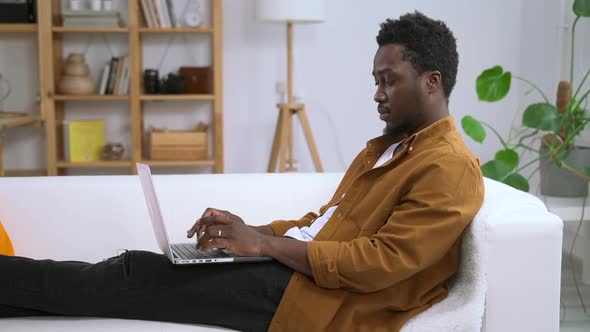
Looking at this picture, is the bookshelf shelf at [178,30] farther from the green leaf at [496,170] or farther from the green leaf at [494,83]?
the green leaf at [496,170]

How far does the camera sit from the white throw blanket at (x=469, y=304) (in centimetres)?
182

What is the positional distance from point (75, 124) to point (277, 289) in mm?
3383

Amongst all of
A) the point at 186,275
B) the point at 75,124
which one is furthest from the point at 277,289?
the point at 75,124

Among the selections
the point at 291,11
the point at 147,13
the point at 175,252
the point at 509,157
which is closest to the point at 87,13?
the point at 147,13

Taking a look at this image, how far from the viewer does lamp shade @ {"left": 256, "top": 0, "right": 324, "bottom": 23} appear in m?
4.60

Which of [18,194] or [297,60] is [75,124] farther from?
[18,194]

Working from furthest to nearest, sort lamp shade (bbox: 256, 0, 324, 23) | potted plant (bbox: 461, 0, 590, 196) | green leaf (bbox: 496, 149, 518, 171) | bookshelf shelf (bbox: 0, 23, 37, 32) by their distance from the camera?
bookshelf shelf (bbox: 0, 23, 37, 32) < lamp shade (bbox: 256, 0, 324, 23) < green leaf (bbox: 496, 149, 518, 171) < potted plant (bbox: 461, 0, 590, 196)

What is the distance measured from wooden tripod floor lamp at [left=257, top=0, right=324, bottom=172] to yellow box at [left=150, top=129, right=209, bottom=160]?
0.45 m

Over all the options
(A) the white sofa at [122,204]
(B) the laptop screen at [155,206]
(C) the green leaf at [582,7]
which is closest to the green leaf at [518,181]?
(C) the green leaf at [582,7]

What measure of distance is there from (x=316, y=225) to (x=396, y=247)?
0.39 meters

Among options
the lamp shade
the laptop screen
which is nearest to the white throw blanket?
the laptop screen

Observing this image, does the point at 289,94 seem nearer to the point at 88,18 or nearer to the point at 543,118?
the point at 88,18

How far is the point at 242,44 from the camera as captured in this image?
16.9ft

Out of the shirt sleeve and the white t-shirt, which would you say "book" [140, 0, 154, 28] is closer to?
the white t-shirt
